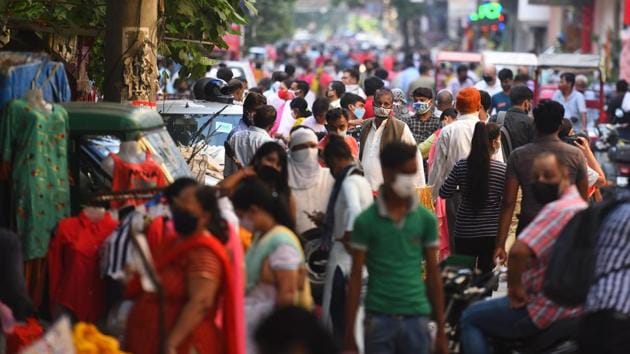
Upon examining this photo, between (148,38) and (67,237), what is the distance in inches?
126

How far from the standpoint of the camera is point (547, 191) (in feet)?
29.2

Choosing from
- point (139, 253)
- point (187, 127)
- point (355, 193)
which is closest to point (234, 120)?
point (187, 127)

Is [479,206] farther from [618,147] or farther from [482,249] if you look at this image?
[618,147]

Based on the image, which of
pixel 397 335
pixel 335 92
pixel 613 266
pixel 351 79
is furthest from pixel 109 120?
pixel 351 79

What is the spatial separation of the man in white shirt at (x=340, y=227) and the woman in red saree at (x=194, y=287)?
1.48m

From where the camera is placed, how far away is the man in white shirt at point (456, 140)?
43.7ft

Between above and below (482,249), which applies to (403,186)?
above

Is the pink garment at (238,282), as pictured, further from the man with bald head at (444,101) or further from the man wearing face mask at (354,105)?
the man with bald head at (444,101)

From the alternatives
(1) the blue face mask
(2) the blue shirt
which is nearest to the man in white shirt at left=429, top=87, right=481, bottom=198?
(1) the blue face mask

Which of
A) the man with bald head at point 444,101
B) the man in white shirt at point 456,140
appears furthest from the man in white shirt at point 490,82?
the man in white shirt at point 456,140

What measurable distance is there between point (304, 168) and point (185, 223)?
265 cm

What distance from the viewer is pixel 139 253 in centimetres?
800

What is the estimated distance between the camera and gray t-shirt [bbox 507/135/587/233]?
35.4ft

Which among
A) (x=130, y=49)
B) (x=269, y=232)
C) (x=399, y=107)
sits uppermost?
(x=130, y=49)
